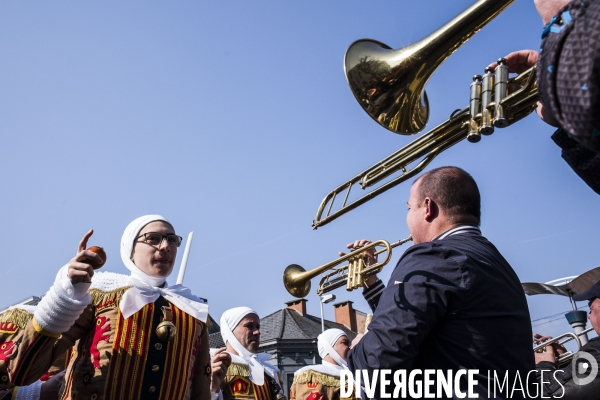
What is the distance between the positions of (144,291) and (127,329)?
31 cm

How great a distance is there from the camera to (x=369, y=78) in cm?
359

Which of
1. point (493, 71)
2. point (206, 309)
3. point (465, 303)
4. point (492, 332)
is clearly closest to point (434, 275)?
point (465, 303)

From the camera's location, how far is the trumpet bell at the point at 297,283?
6.41 m

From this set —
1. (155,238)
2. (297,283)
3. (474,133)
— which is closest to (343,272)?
(297,283)

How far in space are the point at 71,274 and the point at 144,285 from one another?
33.4 inches

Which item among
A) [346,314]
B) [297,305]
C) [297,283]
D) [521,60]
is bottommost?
[521,60]

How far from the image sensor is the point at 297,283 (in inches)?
253

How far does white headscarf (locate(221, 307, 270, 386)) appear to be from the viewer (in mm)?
6973

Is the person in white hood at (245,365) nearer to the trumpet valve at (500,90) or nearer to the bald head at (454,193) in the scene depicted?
the bald head at (454,193)

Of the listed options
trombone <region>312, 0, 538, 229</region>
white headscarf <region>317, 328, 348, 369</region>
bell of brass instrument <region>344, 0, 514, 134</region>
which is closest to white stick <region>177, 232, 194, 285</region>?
trombone <region>312, 0, 538, 229</region>

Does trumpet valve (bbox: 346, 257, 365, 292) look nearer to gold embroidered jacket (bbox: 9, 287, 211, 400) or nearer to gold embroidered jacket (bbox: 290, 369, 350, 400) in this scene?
gold embroidered jacket (bbox: 9, 287, 211, 400)

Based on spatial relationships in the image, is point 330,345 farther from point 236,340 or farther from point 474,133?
point 474,133

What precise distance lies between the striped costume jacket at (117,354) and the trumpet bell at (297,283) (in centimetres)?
262

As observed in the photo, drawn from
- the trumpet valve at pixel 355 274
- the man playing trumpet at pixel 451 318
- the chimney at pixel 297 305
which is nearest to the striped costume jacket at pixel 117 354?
the trumpet valve at pixel 355 274
